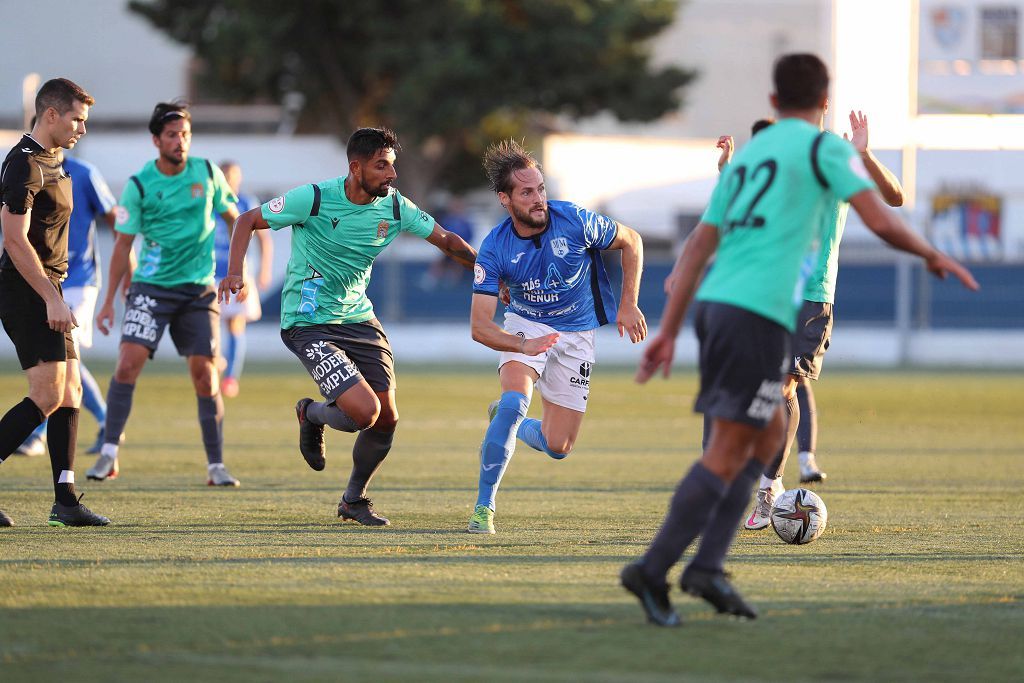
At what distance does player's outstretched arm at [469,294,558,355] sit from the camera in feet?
24.9

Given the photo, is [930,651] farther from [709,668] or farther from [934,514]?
[934,514]

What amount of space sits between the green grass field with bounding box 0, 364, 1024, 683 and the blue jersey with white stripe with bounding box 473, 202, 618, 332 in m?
1.07

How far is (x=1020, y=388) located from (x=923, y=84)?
39.5 ft

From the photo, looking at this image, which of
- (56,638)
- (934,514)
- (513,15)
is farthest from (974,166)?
(56,638)

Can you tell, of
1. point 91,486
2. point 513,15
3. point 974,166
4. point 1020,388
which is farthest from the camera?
point 513,15

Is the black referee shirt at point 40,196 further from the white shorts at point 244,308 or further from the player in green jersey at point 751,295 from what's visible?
the white shorts at point 244,308

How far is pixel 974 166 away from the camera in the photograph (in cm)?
3644

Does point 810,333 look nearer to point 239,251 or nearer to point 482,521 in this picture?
point 482,521

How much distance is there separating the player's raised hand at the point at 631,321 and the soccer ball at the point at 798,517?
1134 mm

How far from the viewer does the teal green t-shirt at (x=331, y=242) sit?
329 inches

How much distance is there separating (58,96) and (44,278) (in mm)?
870

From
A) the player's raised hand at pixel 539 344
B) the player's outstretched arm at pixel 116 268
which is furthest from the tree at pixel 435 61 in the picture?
the player's raised hand at pixel 539 344

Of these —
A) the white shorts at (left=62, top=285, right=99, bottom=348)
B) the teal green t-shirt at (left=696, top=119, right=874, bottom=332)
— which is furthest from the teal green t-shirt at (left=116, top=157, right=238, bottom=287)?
the teal green t-shirt at (left=696, top=119, right=874, bottom=332)

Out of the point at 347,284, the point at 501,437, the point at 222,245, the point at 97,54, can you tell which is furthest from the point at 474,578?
the point at 97,54
